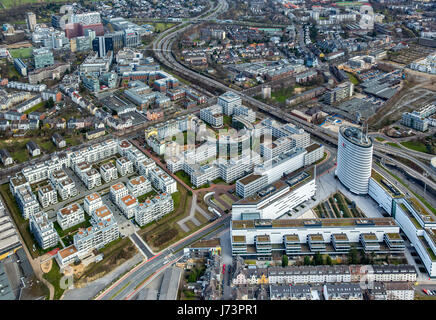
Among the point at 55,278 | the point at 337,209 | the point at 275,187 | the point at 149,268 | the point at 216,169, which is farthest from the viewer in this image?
the point at 216,169

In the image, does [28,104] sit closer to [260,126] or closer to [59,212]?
[59,212]

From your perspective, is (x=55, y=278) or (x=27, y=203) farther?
(x=27, y=203)

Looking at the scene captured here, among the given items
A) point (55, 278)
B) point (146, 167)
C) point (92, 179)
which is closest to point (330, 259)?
point (146, 167)

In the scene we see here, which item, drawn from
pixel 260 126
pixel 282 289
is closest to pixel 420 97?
pixel 260 126

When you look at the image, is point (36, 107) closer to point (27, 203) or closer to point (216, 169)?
point (27, 203)

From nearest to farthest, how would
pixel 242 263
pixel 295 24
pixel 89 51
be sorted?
pixel 242 263
pixel 89 51
pixel 295 24
